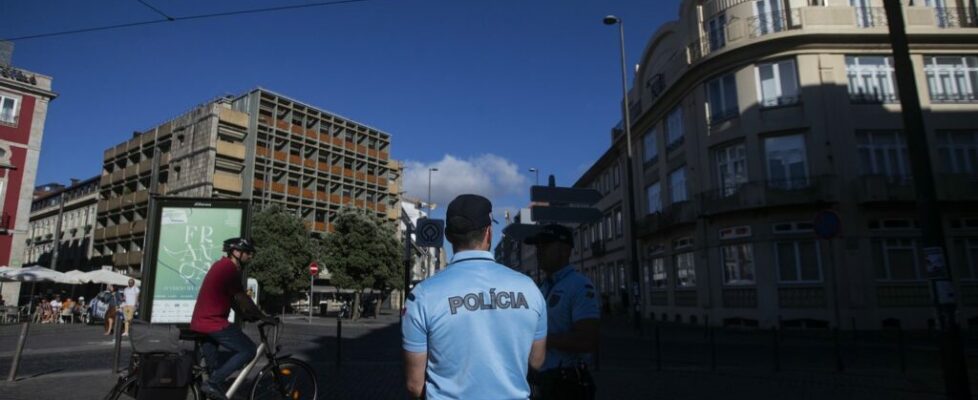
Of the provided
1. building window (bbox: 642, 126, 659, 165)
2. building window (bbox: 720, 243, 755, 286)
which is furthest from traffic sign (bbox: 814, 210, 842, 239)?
building window (bbox: 642, 126, 659, 165)

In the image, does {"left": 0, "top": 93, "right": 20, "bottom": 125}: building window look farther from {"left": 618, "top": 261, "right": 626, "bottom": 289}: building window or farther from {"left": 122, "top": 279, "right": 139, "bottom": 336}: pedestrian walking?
{"left": 618, "top": 261, "right": 626, "bottom": 289}: building window

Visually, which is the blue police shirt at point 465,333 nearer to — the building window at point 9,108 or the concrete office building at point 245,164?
the building window at point 9,108

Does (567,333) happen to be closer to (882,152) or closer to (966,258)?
(882,152)

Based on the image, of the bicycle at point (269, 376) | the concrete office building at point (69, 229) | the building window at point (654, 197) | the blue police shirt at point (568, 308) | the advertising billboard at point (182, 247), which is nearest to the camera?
the blue police shirt at point (568, 308)

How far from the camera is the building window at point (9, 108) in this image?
110 feet

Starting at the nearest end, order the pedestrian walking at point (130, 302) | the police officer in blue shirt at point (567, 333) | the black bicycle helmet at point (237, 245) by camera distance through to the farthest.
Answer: the police officer in blue shirt at point (567, 333), the black bicycle helmet at point (237, 245), the pedestrian walking at point (130, 302)

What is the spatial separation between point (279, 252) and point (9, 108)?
58.5 feet

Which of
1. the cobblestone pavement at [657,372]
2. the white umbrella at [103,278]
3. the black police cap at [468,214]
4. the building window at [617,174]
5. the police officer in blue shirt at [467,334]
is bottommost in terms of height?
the cobblestone pavement at [657,372]

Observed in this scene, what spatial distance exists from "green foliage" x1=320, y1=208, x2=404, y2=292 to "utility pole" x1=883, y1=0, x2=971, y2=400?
26.9 metres

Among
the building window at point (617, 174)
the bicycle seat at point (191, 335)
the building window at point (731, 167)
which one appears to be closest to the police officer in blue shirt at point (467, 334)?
the bicycle seat at point (191, 335)

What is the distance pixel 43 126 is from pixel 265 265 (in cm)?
1666

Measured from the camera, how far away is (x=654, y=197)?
33.2 metres

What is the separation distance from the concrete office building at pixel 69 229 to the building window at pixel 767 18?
212ft

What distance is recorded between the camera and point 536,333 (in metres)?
2.44
